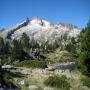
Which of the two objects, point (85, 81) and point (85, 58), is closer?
point (85, 81)

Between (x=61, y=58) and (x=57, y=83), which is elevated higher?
(x=61, y=58)

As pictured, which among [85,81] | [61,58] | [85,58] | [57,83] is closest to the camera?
[57,83]

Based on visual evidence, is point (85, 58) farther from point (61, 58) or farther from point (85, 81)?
point (61, 58)

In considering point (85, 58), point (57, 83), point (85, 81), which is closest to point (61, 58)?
point (85, 58)

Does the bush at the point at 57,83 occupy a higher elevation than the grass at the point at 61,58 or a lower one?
lower

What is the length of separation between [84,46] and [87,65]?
15.7 feet

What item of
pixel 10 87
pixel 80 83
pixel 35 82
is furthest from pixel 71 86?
pixel 10 87

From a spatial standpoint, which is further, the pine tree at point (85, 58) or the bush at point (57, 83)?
the pine tree at point (85, 58)

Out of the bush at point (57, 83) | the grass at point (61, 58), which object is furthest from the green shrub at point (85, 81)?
the grass at point (61, 58)

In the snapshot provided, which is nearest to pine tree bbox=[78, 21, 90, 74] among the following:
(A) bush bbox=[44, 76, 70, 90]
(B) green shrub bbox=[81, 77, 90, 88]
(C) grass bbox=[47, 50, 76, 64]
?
(B) green shrub bbox=[81, 77, 90, 88]

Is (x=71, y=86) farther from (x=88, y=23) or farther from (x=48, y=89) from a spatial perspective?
(x=88, y=23)

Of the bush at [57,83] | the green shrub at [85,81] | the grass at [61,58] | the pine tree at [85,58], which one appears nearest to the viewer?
the bush at [57,83]

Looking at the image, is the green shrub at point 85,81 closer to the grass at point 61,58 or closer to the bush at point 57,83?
the bush at point 57,83

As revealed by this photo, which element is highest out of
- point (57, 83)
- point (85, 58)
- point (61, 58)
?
point (61, 58)
